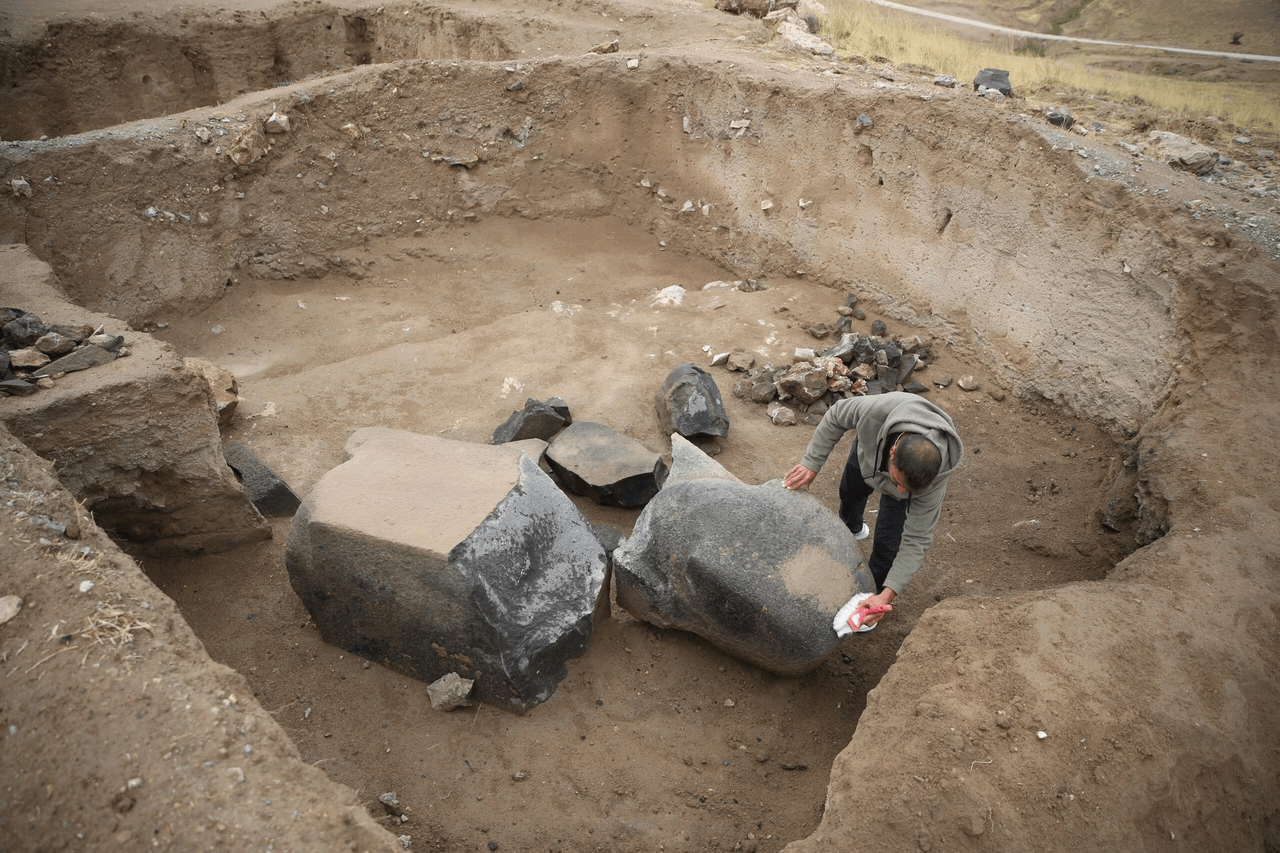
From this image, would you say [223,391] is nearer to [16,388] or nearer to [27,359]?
[27,359]

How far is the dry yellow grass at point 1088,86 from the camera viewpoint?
647cm

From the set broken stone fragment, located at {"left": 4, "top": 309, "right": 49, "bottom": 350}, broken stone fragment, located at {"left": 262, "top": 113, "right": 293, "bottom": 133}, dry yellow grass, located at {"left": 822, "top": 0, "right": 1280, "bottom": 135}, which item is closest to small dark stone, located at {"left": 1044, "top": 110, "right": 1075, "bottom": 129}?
dry yellow grass, located at {"left": 822, "top": 0, "right": 1280, "bottom": 135}

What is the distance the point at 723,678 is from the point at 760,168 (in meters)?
4.92

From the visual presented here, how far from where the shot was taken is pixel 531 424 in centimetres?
486

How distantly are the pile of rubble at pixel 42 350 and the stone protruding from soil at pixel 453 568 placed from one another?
1.36 m

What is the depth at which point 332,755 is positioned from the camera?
3129mm

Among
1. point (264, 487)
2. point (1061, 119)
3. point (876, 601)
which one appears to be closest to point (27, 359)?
point (264, 487)

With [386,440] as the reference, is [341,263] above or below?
below

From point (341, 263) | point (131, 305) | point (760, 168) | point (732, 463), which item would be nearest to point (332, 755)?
point (732, 463)

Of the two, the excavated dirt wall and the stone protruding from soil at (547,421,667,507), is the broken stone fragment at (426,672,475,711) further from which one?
the excavated dirt wall

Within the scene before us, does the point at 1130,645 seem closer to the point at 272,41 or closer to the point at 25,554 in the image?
the point at 25,554

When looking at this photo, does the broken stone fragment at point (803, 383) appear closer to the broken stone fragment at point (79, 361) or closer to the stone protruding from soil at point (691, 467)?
the stone protruding from soil at point (691, 467)

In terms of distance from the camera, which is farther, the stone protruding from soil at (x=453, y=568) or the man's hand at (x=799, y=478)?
the man's hand at (x=799, y=478)

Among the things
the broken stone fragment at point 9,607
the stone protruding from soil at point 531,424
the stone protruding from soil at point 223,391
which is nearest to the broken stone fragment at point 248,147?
the stone protruding from soil at point 223,391
